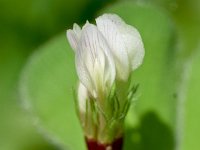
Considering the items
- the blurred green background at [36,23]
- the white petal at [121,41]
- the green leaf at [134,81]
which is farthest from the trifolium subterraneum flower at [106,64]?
the blurred green background at [36,23]

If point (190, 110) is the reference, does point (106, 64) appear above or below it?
above

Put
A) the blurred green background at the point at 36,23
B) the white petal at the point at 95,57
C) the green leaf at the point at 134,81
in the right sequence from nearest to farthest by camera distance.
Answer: the white petal at the point at 95,57, the green leaf at the point at 134,81, the blurred green background at the point at 36,23

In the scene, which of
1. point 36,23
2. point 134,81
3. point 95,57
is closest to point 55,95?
point 134,81

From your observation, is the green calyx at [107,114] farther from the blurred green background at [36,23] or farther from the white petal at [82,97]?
the blurred green background at [36,23]

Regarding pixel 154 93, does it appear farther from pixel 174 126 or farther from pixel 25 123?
pixel 25 123

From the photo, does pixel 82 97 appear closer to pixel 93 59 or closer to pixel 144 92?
pixel 93 59

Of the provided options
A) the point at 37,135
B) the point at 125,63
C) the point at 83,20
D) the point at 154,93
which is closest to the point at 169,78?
the point at 154,93
